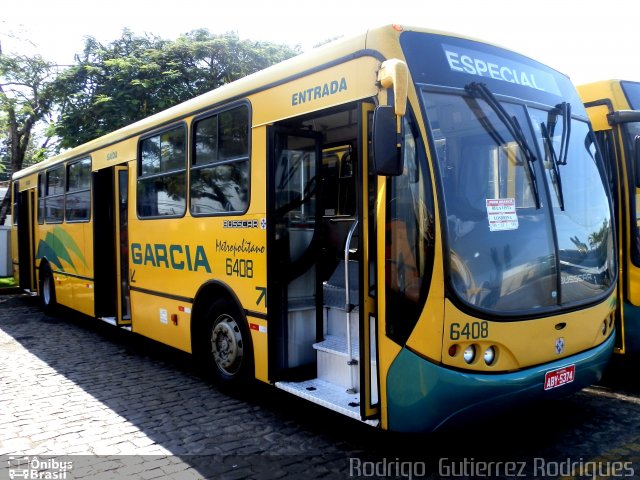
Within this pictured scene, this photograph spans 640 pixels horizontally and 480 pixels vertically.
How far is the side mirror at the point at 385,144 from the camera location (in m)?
3.49

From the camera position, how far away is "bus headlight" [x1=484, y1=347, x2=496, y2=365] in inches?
145

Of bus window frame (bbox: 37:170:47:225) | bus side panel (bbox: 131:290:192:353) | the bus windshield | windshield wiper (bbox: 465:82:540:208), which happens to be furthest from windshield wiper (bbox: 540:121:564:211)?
bus window frame (bbox: 37:170:47:225)

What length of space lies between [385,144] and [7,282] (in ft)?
49.0

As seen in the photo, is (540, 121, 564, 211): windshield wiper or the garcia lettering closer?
(540, 121, 564, 211): windshield wiper

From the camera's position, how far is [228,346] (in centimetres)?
561

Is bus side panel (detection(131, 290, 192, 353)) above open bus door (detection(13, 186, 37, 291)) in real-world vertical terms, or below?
below

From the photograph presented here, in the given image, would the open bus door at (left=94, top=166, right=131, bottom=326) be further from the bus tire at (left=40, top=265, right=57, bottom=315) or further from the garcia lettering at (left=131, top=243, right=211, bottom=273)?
the bus tire at (left=40, top=265, right=57, bottom=315)

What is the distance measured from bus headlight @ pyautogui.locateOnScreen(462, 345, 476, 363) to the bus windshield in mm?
273

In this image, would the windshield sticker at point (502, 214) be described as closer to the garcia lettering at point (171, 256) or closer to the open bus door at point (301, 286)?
the open bus door at point (301, 286)

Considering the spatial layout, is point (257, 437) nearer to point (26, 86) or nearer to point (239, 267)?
point (239, 267)

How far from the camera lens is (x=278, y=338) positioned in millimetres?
4895

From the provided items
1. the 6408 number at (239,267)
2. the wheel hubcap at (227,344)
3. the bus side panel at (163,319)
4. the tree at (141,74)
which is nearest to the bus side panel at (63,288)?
the bus side panel at (163,319)

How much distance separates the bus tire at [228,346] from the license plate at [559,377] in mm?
2524

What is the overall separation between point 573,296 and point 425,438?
1.58 metres
